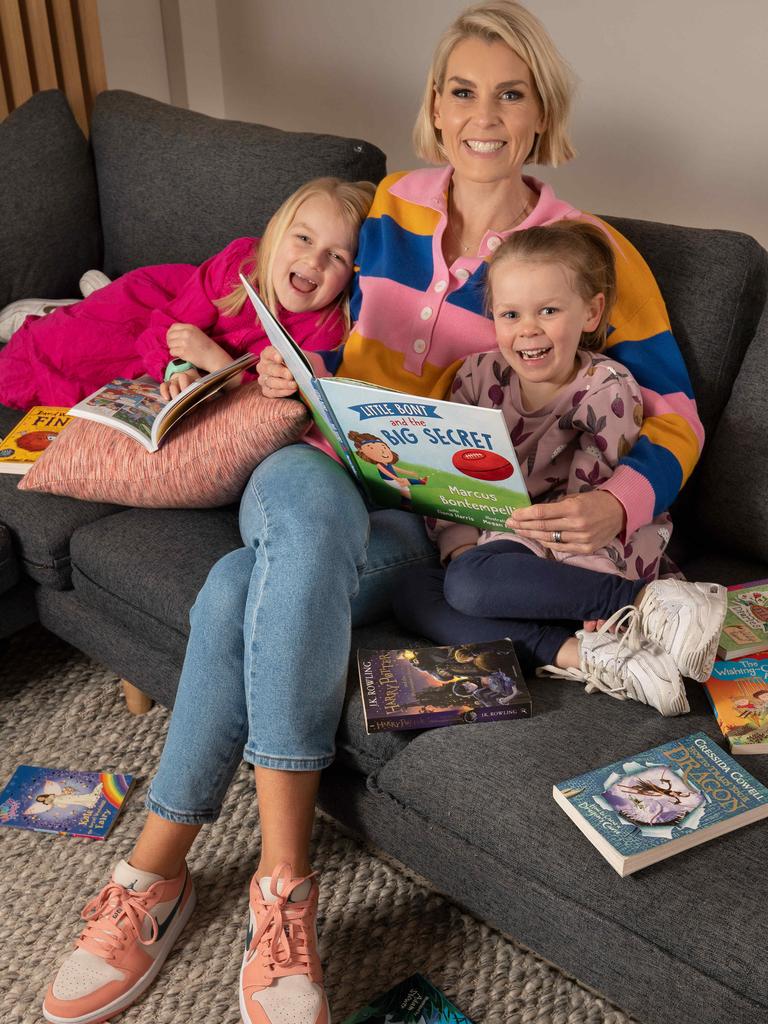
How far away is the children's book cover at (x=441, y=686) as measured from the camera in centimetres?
134

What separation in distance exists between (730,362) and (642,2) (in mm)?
1019

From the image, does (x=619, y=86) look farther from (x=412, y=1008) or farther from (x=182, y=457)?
(x=412, y=1008)

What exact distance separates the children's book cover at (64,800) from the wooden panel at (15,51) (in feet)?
6.28

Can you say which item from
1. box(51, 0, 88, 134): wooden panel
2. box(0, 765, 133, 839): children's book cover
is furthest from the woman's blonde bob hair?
box(51, 0, 88, 134): wooden panel

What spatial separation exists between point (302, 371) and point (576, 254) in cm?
43

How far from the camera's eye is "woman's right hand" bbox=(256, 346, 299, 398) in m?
1.60

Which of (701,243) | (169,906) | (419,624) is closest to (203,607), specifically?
(419,624)

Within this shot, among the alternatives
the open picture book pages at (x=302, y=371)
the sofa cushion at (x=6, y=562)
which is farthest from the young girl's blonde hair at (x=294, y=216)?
the sofa cushion at (x=6, y=562)

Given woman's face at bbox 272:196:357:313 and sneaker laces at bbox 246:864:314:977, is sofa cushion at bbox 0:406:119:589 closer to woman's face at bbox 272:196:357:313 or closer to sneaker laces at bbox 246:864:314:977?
woman's face at bbox 272:196:357:313

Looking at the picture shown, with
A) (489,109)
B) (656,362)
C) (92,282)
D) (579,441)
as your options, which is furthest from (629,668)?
(92,282)

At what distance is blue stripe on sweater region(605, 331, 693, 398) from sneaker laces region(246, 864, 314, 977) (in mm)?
882

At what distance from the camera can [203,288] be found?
6.50 feet

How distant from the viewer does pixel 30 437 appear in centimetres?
197

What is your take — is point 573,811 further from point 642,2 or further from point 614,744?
point 642,2
